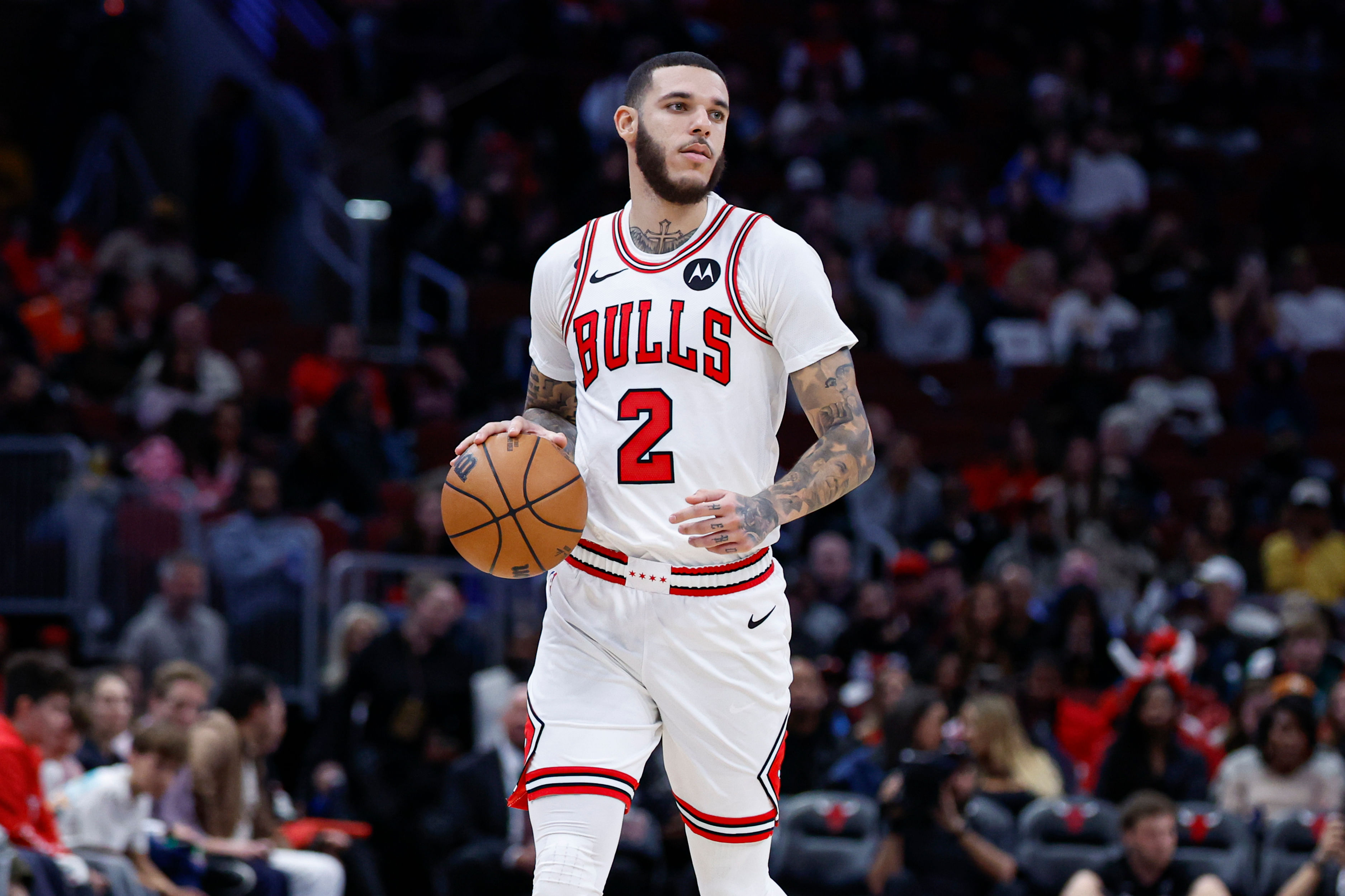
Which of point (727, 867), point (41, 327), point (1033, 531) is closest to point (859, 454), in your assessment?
point (727, 867)

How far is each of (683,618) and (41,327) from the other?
39.0 ft

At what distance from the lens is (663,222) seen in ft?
16.3

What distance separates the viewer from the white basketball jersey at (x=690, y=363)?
4789 mm

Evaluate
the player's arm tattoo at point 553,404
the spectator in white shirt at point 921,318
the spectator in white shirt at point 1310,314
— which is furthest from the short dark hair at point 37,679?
the spectator in white shirt at point 1310,314

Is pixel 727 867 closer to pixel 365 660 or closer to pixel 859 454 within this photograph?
pixel 859 454

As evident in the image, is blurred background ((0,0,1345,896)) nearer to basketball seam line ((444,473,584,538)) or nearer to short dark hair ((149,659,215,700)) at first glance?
short dark hair ((149,659,215,700))

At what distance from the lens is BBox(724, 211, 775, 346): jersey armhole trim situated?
4.82 m

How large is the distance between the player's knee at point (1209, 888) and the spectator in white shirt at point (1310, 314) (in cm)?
916

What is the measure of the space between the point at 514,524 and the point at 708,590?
0.56 metres

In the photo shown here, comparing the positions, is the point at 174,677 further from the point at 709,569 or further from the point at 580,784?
the point at 709,569

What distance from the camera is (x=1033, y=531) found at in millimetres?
13227

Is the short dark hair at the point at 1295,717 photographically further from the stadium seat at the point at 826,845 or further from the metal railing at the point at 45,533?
the metal railing at the point at 45,533

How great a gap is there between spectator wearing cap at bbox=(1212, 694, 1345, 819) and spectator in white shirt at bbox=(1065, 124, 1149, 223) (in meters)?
8.99

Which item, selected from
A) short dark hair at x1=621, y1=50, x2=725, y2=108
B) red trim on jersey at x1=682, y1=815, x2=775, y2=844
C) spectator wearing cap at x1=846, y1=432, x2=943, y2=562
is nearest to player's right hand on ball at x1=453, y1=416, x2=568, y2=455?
short dark hair at x1=621, y1=50, x2=725, y2=108
